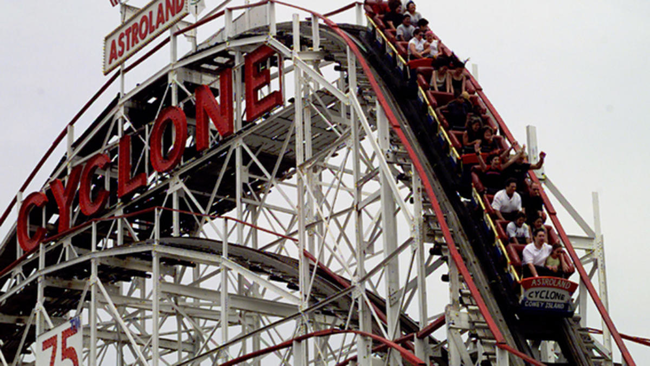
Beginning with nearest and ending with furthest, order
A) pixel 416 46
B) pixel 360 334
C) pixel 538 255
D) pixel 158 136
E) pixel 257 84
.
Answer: pixel 538 255
pixel 360 334
pixel 416 46
pixel 257 84
pixel 158 136

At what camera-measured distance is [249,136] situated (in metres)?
26.3

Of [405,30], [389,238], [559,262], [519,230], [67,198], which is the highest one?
[67,198]

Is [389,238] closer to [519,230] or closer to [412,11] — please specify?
[519,230]

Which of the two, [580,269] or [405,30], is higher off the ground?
[405,30]

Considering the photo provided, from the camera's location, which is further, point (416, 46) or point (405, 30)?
point (405, 30)

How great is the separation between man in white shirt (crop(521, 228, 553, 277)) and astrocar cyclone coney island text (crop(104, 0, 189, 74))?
12.6 meters

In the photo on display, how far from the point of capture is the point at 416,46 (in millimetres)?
22469

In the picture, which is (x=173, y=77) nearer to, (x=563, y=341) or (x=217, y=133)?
(x=217, y=133)

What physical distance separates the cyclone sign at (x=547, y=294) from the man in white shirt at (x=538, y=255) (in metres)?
0.37

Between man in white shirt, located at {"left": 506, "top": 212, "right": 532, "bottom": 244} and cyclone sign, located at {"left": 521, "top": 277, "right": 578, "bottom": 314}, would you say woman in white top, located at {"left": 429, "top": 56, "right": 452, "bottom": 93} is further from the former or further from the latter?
cyclone sign, located at {"left": 521, "top": 277, "right": 578, "bottom": 314}

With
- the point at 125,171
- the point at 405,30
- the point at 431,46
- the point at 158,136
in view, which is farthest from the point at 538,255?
the point at 125,171

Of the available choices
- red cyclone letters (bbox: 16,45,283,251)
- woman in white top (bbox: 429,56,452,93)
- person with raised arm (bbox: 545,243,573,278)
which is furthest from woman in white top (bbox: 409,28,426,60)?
person with raised arm (bbox: 545,243,573,278)

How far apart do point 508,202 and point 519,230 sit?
559 millimetres

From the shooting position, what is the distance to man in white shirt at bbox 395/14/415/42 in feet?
75.7
